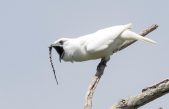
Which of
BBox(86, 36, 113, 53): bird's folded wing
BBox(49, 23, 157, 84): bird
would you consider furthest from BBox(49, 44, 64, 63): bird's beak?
BBox(86, 36, 113, 53): bird's folded wing

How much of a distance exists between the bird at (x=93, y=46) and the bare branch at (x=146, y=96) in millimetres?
2203

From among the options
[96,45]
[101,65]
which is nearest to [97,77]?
[101,65]

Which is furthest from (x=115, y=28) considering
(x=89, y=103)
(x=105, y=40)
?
(x=89, y=103)

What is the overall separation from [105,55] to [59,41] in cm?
67

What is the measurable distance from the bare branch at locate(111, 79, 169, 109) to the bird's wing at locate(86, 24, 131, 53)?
7.39 ft

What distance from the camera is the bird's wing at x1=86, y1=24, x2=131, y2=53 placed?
9.40 metres

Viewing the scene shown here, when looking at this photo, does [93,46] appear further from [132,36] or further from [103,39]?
[132,36]

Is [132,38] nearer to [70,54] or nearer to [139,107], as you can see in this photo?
[70,54]

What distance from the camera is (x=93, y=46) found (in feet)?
30.9

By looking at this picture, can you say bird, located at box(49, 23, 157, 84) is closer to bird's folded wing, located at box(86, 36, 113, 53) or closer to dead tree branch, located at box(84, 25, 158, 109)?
bird's folded wing, located at box(86, 36, 113, 53)

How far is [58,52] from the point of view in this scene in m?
9.56

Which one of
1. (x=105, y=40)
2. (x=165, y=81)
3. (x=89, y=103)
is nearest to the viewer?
(x=165, y=81)

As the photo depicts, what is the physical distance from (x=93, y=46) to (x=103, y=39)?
0.21 metres

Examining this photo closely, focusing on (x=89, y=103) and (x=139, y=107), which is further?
(x=89, y=103)
